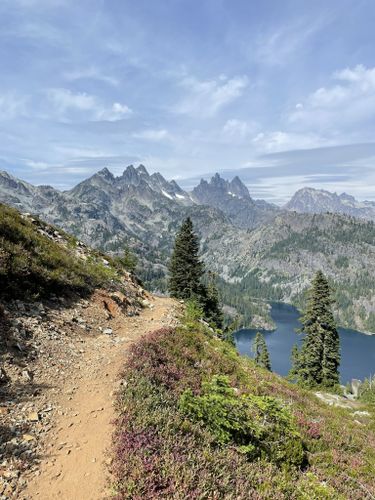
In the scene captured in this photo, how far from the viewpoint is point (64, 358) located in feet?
39.9

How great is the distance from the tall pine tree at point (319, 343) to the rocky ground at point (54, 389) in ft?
122

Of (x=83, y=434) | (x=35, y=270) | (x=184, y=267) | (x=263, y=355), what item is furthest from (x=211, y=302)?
(x=83, y=434)

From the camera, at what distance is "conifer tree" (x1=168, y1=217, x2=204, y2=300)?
49.8 m

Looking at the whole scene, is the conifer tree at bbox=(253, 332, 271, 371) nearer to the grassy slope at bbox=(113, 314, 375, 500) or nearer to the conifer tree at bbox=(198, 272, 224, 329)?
the conifer tree at bbox=(198, 272, 224, 329)

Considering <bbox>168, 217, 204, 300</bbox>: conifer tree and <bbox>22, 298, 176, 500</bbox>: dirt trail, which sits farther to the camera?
<bbox>168, 217, 204, 300</bbox>: conifer tree

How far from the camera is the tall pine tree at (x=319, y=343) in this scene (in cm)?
4647

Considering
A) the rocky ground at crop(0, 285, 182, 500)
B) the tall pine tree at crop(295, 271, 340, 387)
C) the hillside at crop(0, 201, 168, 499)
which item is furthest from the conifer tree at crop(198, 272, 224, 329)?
the rocky ground at crop(0, 285, 182, 500)

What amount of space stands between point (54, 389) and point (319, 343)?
44.8 m

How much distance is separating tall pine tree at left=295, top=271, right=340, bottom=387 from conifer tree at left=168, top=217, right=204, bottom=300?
1741 centimetres

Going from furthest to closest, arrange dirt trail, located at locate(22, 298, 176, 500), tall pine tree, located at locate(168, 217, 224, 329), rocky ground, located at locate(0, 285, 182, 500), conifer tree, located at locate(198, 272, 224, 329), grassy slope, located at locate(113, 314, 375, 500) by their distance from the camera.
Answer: conifer tree, located at locate(198, 272, 224, 329)
tall pine tree, located at locate(168, 217, 224, 329)
rocky ground, located at locate(0, 285, 182, 500)
grassy slope, located at locate(113, 314, 375, 500)
dirt trail, located at locate(22, 298, 176, 500)

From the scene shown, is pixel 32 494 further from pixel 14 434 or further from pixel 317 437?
pixel 317 437

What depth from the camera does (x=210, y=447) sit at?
8211 millimetres

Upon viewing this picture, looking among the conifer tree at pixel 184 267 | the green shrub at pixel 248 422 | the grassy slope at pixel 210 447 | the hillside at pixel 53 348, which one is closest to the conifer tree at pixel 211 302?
the conifer tree at pixel 184 267

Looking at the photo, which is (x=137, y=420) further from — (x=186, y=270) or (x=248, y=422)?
(x=186, y=270)
